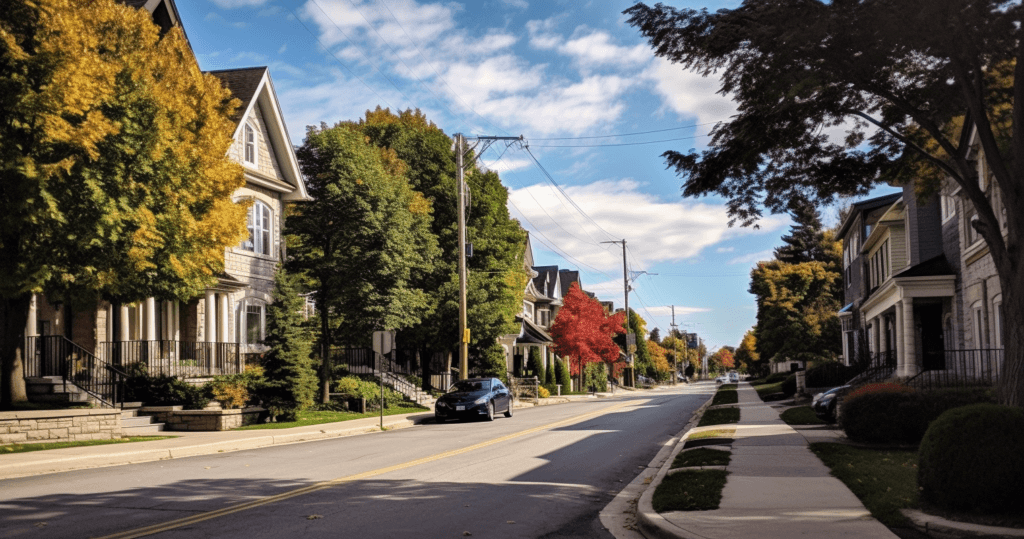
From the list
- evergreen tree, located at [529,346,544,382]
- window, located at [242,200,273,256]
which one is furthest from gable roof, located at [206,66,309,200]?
evergreen tree, located at [529,346,544,382]

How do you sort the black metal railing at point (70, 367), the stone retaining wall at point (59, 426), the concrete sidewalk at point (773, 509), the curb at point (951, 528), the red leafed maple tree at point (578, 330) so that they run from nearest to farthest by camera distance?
the curb at point (951, 528)
the concrete sidewalk at point (773, 509)
the stone retaining wall at point (59, 426)
the black metal railing at point (70, 367)
the red leafed maple tree at point (578, 330)

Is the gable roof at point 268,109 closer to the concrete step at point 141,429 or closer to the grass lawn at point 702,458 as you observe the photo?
the concrete step at point 141,429

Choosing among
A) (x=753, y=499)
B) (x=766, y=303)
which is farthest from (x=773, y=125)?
(x=766, y=303)

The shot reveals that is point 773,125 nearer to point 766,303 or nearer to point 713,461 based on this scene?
point 713,461

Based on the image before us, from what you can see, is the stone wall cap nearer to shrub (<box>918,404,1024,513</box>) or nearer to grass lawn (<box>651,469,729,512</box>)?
grass lawn (<box>651,469,729,512</box>)

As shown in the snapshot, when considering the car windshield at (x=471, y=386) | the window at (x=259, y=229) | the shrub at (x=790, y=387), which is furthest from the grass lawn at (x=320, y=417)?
the shrub at (x=790, y=387)

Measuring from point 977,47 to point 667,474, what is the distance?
698 centimetres

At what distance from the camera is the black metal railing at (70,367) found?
2150 cm

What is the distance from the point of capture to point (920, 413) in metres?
15.6

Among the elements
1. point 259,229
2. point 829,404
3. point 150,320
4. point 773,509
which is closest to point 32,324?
point 150,320

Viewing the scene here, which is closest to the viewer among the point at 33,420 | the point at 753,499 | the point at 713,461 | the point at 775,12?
the point at 753,499

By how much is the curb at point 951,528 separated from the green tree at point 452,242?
30.0 meters

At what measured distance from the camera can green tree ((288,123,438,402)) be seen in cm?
3061

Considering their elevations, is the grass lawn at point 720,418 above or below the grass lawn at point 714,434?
below
